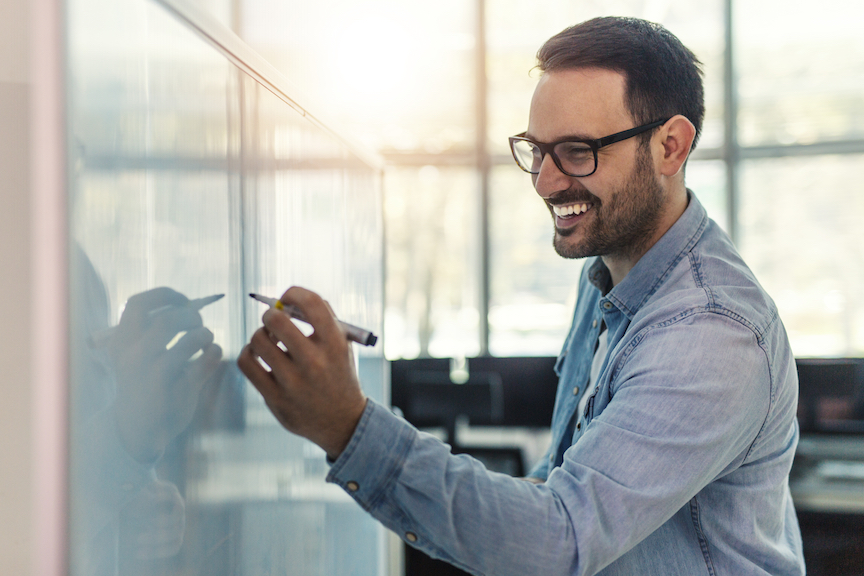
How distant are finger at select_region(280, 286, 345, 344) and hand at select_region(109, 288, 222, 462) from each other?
0.09 meters

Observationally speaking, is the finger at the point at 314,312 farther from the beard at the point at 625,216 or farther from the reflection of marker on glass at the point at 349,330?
the beard at the point at 625,216

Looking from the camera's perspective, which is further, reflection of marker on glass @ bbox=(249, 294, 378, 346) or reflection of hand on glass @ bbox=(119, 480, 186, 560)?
reflection of marker on glass @ bbox=(249, 294, 378, 346)

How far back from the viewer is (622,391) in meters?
0.78

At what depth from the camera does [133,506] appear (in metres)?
0.51

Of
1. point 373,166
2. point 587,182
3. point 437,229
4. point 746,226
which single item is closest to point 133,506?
point 587,182

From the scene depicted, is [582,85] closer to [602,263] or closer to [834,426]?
[602,263]

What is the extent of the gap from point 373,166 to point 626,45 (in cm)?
67

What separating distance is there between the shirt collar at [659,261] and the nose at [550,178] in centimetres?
17

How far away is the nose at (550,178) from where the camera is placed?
1.00 m

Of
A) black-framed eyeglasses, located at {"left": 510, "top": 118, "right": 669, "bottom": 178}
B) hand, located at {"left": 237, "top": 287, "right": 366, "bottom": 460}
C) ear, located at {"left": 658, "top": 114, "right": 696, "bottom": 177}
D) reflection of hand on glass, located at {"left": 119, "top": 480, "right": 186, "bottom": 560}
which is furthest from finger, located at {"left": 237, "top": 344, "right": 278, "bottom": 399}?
ear, located at {"left": 658, "top": 114, "right": 696, "bottom": 177}

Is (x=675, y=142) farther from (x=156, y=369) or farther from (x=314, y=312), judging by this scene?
(x=156, y=369)

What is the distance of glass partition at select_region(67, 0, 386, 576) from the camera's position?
1.49ft

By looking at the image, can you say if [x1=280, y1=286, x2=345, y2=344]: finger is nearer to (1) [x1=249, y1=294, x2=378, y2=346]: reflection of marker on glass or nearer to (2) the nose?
(1) [x1=249, y1=294, x2=378, y2=346]: reflection of marker on glass

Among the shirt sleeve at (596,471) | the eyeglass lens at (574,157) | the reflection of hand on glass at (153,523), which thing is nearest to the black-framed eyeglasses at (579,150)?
the eyeglass lens at (574,157)
